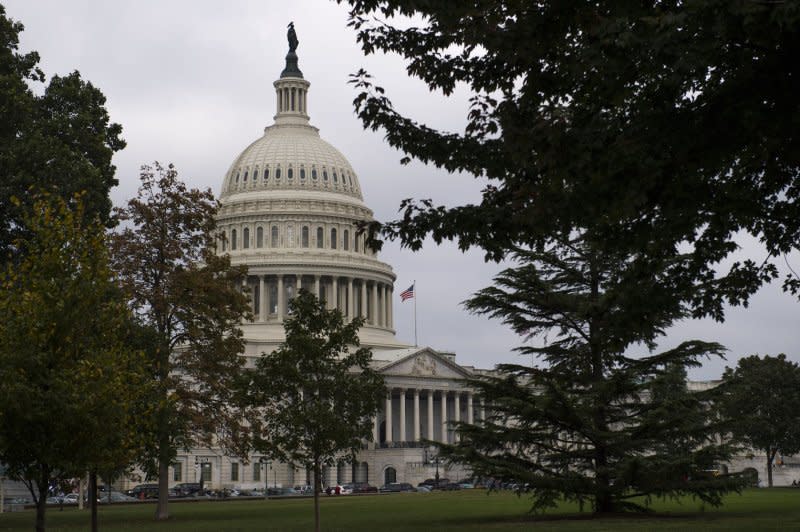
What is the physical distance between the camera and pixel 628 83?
1669cm

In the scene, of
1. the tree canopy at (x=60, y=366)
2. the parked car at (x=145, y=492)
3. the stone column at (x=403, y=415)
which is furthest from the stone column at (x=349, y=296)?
the tree canopy at (x=60, y=366)

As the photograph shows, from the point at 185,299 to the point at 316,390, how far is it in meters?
17.1

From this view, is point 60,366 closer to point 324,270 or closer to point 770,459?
point 770,459

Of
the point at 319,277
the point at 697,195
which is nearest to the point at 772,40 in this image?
the point at 697,195

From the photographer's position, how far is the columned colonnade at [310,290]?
150 m

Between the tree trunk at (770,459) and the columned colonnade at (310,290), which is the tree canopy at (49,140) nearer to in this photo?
the tree trunk at (770,459)

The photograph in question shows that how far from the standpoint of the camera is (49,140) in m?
52.2

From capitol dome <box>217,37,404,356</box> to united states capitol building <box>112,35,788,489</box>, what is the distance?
5.2 inches

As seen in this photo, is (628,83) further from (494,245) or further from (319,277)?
(319,277)

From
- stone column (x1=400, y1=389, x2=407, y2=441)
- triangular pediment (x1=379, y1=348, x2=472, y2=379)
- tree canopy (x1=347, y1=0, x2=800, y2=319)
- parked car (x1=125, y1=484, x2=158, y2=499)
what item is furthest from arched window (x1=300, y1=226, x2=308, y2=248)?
tree canopy (x1=347, y1=0, x2=800, y2=319)

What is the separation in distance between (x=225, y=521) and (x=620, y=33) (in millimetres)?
41768

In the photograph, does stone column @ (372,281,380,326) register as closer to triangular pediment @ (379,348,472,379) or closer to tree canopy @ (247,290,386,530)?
triangular pediment @ (379,348,472,379)

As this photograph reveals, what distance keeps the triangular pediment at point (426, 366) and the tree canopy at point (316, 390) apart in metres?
94.9

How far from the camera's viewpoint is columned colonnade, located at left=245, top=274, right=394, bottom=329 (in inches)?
5915
